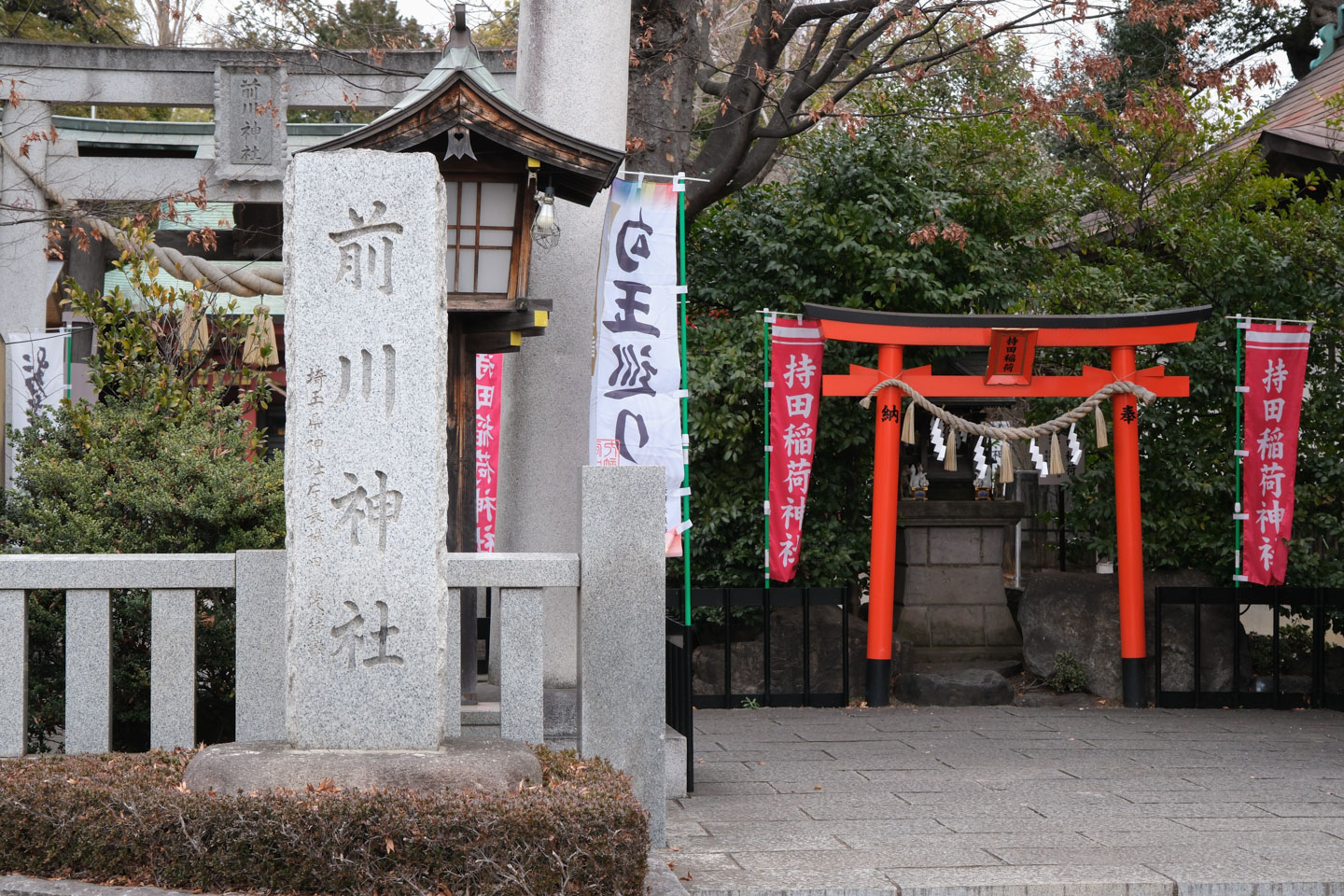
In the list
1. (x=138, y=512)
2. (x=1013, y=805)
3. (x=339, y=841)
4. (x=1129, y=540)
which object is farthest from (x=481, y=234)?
(x=1129, y=540)

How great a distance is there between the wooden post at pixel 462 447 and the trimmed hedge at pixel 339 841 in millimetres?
2552

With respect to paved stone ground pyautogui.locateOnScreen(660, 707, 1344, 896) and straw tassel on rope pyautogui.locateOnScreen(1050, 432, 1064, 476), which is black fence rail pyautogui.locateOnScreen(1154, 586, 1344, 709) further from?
straw tassel on rope pyautogui.locateOnScreen(1050, 432, 1064, 476)

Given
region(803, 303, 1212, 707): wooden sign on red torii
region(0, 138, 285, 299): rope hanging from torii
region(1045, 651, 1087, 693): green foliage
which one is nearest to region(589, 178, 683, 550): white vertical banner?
region(803, 303, 1212, 707): wooden sign on red torii

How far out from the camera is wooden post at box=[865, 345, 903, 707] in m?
10.3

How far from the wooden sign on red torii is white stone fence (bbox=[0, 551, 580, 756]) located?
5597 millimetres

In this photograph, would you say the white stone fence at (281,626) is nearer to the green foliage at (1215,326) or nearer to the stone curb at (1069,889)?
the stone curb at (1069,889)

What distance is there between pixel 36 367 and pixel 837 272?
8467 millimetres

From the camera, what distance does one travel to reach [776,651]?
10742mm

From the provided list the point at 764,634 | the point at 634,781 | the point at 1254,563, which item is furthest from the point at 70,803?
the point at 1254,563

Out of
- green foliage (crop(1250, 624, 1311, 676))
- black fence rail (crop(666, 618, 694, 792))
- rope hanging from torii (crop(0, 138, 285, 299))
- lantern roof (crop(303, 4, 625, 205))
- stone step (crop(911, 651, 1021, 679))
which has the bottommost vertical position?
stone step (crop(911, 651, 1021, 679))

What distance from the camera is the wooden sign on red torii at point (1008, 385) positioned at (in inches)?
402

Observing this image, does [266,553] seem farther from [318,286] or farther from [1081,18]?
[1081,18]

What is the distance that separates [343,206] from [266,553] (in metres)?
1.49

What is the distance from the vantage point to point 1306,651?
36.7 feet
